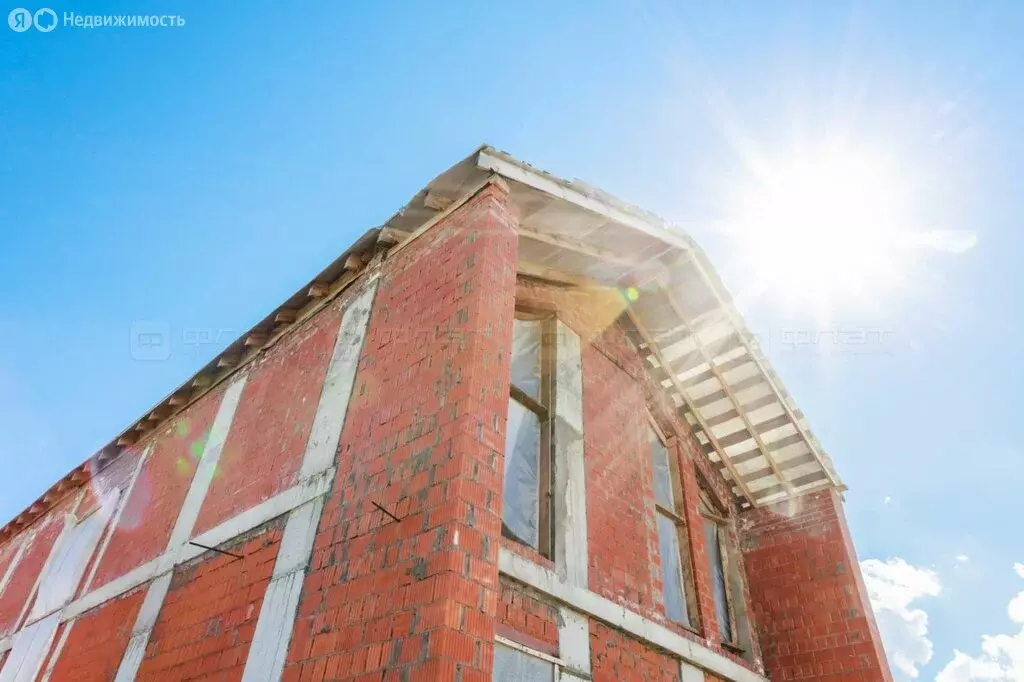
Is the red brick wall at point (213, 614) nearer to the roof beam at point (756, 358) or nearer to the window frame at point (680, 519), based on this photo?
the window frame at point (680, 519)

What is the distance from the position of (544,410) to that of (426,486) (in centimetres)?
225

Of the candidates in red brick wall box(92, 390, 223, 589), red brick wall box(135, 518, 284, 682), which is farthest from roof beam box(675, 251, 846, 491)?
red brick wall box(92, 390, 223, 589)

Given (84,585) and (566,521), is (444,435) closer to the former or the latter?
(566,521)

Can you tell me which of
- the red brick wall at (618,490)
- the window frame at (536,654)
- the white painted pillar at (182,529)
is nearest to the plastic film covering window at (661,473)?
the red brick wall at (618,490)

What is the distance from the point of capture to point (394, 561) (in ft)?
11.3

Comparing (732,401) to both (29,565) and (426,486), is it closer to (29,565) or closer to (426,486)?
(426,486)

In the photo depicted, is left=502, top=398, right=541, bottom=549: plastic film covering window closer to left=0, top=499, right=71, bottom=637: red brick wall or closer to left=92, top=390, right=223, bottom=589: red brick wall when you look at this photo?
left=92, top=390, right=223, bottom=589: red brick wall

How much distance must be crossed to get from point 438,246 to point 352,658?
10.5 ft

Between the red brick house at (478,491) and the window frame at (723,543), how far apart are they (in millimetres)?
42

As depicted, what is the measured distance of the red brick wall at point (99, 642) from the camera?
575cm

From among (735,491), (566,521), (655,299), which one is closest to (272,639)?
(566,521)

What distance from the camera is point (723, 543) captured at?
8273mm

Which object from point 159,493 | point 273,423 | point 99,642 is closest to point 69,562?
point 159,493

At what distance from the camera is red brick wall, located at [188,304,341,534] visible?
209 inches
